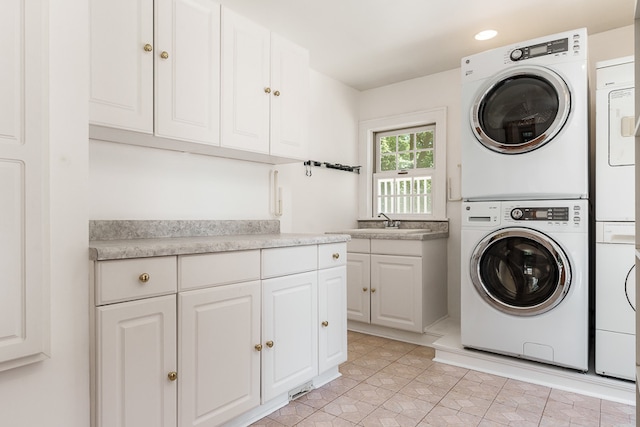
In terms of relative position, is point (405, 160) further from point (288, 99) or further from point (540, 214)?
point (288, 99)

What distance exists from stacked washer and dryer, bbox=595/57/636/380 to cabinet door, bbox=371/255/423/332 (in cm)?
119

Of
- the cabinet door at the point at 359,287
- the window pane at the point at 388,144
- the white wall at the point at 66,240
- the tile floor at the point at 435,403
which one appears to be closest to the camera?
the white wall at the point at 66,240

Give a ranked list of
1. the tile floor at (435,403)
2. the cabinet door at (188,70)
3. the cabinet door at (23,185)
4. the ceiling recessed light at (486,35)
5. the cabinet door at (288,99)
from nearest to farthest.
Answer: the cabinet door at (23,185), the cabinet door at (188,70), the tile floor at (435,403), the cabinet door at (288,99), the ceiling recessed light at (486,35)

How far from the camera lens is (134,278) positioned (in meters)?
1.41

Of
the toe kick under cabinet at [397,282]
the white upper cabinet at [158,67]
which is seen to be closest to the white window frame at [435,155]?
the toe kick under cabinet at [397,282]

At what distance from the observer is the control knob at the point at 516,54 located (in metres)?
2.44

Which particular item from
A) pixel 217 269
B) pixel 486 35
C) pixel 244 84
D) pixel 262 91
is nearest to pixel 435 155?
pixel 486 35

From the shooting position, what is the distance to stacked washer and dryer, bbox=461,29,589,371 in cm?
227

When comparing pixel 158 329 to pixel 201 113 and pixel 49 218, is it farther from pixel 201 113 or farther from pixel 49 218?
pixel 201 113

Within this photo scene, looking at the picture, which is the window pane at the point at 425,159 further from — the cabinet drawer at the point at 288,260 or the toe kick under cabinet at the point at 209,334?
the cabinet drawer at the point at 288,260

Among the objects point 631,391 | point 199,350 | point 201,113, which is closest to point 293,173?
point 201,113

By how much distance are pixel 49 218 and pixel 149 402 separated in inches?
30.1

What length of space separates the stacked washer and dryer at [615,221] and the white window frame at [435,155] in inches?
55.6

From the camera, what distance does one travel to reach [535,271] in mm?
2414
